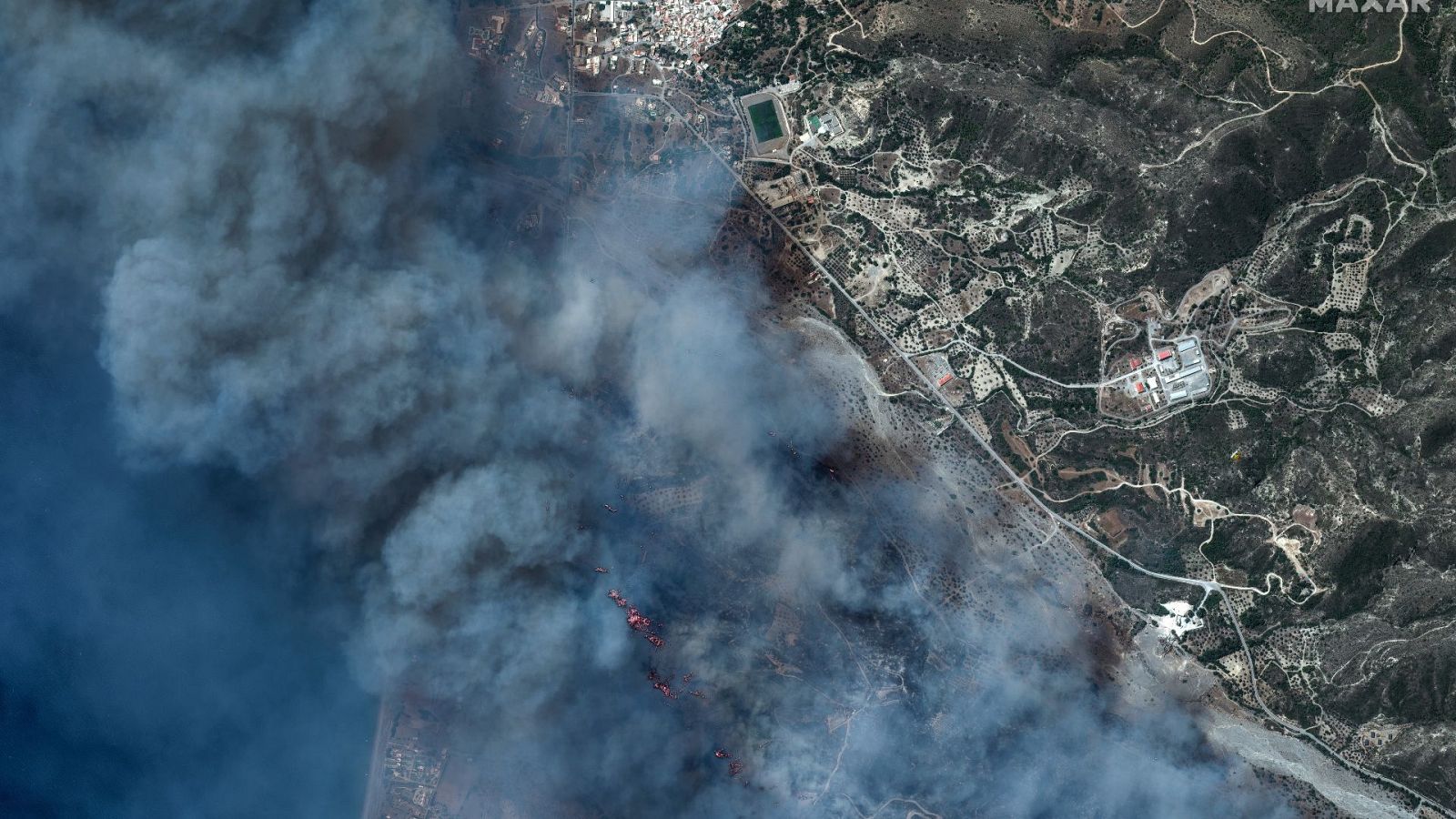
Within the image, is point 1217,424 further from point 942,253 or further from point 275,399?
point 275,399

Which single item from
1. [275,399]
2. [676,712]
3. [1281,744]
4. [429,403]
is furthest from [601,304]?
[1281,744]

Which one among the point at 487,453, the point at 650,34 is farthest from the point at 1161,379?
the point at 487,453

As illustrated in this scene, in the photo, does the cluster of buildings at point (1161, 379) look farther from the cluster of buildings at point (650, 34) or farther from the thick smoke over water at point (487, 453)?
the cluster of buildings at point (650, 34)

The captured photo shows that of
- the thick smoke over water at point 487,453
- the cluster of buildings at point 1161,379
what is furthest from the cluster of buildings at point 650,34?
the cluster of buildings at point 1161,379

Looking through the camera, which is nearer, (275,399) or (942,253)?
(275,399)

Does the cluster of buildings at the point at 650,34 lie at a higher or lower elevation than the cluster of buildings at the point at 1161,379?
higher

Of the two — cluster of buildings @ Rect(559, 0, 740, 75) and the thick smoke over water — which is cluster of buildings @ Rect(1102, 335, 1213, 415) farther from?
cluster of buildings @ Rect(559, 0, 740, 75)

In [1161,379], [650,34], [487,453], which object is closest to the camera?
[487,453]

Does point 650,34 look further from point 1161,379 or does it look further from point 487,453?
point 1161,379
